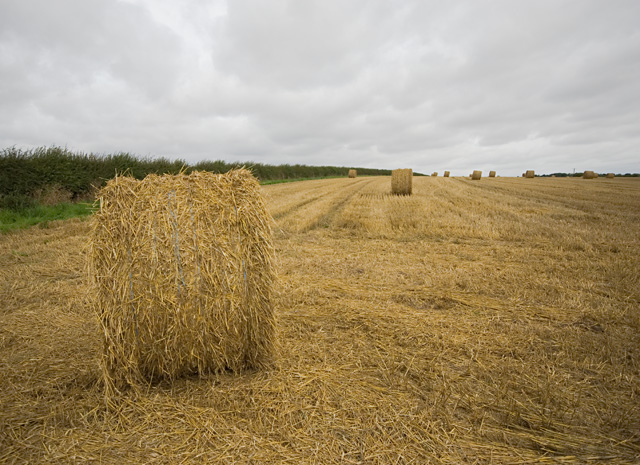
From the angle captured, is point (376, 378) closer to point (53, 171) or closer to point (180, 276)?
point (180, 276)

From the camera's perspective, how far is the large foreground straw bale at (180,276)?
2.92 m

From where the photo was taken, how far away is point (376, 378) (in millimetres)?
3174

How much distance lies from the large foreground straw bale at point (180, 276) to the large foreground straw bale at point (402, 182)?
1630cm

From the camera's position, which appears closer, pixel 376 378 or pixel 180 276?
pixel 180 276

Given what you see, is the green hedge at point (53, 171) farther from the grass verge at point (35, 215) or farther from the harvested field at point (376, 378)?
the harvested field at point (376, 378)

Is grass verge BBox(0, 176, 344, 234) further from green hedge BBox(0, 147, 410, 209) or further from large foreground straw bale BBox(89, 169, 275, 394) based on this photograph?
large foreground straw bale BBox(89, 169, 275, 394)

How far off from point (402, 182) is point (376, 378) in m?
16.6

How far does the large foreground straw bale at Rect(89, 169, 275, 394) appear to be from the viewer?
292cm

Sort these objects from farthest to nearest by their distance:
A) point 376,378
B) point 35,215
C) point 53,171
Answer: point 53,171 → point 35,215 → point 376,378

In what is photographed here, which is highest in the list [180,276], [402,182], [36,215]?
[402,182]

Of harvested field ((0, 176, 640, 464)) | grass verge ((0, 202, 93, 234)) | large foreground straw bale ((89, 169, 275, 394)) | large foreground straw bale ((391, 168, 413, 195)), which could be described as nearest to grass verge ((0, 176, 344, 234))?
grass verge ((0, 202, 93, 234))

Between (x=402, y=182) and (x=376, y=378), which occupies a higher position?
(x=402, y=182)

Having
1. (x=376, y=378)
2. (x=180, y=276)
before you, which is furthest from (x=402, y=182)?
(x=180, y=276)

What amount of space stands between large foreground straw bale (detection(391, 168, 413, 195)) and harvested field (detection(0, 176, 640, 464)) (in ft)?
41.0
